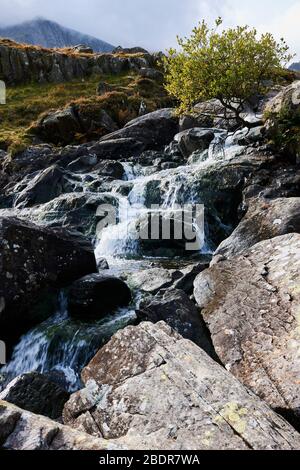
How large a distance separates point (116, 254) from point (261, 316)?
14212 millimetres

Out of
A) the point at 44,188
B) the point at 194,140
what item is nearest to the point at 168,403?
the point at 44,188

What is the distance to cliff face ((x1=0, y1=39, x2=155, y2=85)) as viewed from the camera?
69.9m

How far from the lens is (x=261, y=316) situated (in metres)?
8.53

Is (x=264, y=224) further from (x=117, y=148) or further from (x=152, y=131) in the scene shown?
(x=152, y=131)

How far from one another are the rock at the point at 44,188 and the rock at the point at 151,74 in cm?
4246

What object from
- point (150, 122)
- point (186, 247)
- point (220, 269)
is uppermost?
point (150, 122)

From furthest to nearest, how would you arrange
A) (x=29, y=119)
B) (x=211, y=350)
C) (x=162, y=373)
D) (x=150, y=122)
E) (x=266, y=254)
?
(x=29, y=119)
(x=150, y=122)
(x=266, y=254)
(x=211, y=350)
(x=162, y=373)

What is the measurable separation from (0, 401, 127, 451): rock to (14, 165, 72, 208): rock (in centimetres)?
2695

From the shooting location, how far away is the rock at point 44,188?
3069 cm
